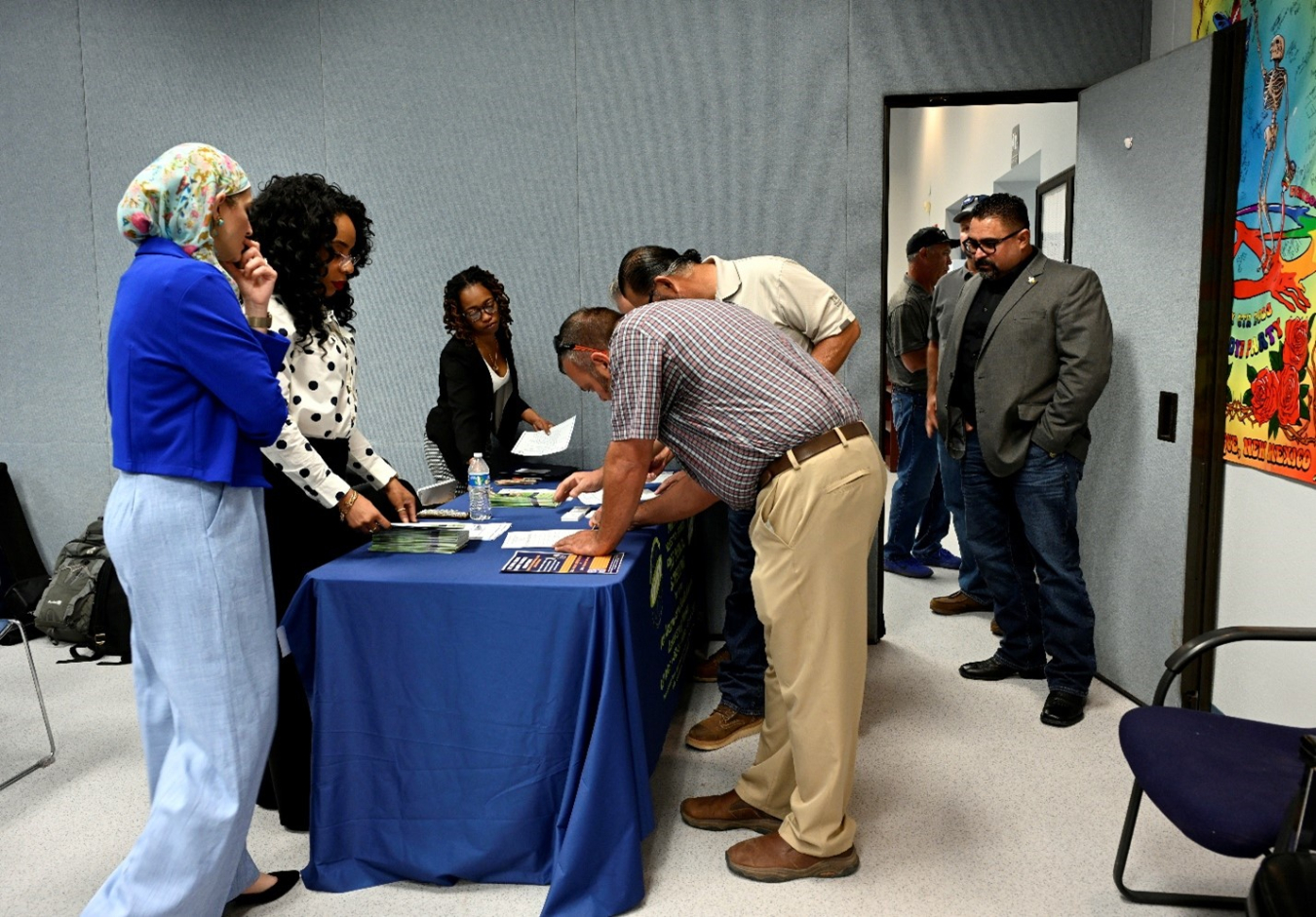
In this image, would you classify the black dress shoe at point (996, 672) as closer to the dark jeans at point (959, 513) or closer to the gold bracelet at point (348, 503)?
the dark jeans at point (959, 513)

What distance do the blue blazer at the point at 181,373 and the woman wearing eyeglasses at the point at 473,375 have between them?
5.38ft

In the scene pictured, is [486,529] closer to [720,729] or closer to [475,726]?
[475,726]

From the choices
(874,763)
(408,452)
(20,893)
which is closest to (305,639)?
(20,893)

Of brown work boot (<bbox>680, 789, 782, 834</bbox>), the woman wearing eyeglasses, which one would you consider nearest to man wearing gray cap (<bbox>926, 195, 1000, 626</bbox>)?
the woman wearing eyeglasses

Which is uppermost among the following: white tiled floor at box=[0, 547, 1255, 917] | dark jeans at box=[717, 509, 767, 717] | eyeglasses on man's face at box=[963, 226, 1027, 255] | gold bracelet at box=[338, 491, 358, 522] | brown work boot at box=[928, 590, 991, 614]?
eyeglasses on man's face at box=[963, 226, 1027, 255]

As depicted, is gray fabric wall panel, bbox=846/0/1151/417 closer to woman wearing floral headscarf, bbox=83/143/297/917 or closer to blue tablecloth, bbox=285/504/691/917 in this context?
blue tablecloth, bbox=285/504/691/917

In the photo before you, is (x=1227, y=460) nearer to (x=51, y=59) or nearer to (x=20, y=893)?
(x=20, y=893)

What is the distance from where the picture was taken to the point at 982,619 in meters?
4.18

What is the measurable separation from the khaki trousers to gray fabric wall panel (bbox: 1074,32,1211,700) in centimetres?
139

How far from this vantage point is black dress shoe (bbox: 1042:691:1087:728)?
3072mm

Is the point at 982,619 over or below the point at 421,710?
below

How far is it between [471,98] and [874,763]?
9.86 feet

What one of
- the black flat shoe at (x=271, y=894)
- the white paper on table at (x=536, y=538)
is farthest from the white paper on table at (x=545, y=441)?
the black flat shoe at (x=271, y=894)

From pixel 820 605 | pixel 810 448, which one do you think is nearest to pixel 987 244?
pixel 810 448
